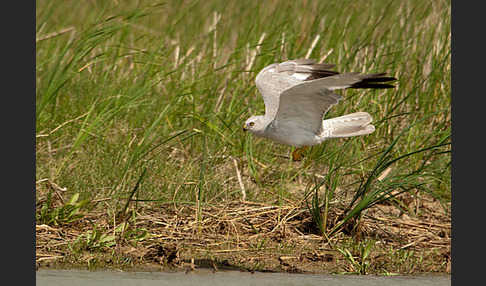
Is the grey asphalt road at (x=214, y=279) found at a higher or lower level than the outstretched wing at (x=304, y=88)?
lower

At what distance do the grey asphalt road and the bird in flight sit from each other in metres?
1.24

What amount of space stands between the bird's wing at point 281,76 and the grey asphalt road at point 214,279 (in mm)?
1654

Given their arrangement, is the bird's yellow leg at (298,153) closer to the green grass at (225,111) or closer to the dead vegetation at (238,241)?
the green grass at (225,111)

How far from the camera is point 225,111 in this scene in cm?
661

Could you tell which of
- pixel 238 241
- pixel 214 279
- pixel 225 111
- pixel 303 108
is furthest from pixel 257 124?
pixel 214 279

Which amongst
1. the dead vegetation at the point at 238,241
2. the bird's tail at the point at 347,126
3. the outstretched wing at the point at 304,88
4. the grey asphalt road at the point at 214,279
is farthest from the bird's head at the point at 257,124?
the grey asphalt road at the point at 214,279

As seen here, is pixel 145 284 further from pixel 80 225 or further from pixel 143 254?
pixel 80 225

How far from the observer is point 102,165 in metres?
5.69

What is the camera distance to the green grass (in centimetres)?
550

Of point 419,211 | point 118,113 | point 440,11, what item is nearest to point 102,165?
point 118,113

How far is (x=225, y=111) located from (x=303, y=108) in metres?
1.45

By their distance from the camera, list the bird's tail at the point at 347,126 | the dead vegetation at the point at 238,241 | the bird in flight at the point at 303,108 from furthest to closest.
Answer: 1. the bird's tail at the point at 347,126
2. the bird in flight at the point at 303,108
3. the dead vegetation at the point at 238,241

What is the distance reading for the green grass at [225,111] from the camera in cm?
550

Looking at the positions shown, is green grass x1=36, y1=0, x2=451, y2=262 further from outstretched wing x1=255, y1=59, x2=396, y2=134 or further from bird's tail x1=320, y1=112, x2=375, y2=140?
outstretched wing x1=255, y1=59, x2=396, y2=134
